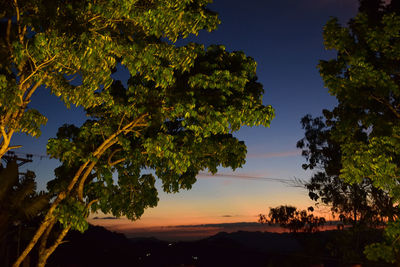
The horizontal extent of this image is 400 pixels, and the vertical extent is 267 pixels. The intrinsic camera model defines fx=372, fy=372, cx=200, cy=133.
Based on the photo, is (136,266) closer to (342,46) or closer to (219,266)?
(219,266)

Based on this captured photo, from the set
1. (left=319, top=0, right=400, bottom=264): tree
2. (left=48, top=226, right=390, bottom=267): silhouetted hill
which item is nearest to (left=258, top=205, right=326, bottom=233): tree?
(left=48, top=226, right=390, bottom=267): silhouetted hill

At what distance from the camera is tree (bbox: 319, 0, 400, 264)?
33.4ft

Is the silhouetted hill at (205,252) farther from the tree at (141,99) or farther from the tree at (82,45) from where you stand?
the tree at (82,45)

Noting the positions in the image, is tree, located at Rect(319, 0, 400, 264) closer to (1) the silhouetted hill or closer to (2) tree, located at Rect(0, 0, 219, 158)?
(2) tree, located at Rect(0, 0, 219, 158)

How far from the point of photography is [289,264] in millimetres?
24891

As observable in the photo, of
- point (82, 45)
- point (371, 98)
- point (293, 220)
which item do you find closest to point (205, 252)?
point (293, 220)

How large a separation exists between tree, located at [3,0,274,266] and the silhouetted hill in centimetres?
1003

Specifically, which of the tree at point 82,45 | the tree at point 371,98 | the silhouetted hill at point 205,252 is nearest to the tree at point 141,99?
the tree at point 82,45

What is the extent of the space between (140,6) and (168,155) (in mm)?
3287

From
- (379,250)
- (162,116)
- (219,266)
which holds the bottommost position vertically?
(219,266)

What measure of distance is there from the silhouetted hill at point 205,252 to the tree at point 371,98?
8257 mm

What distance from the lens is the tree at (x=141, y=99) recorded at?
672 cm

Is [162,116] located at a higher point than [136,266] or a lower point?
higher

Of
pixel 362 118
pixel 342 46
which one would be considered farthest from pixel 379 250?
pixel 342 46
